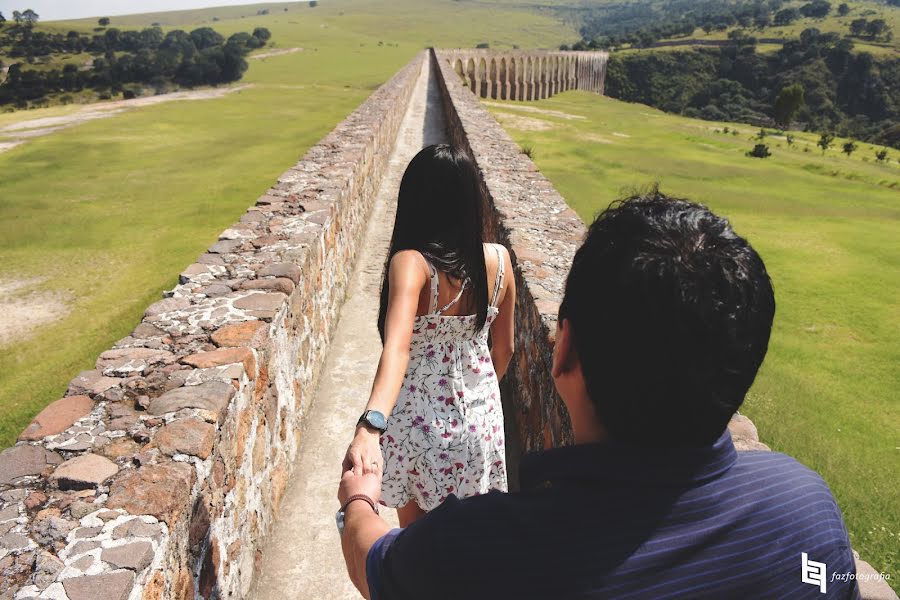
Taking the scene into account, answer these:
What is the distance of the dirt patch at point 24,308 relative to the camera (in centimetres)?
618

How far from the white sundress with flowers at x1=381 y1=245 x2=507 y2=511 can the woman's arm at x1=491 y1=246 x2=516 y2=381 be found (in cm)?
18

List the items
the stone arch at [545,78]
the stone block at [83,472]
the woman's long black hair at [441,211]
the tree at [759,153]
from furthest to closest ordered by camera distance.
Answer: the stone arch at [545,78] < the tree at [759,153] < the woman's long black hair at [441,211] < the stone block at [83,472]

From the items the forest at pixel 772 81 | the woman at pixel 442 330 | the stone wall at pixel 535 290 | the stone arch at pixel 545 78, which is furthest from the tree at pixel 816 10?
the woman at pixel 442 330

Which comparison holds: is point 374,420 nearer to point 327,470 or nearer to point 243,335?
point 243,335

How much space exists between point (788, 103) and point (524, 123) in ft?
163

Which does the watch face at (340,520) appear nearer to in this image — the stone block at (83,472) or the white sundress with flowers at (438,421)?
the white sundress with flowers at (438,421)

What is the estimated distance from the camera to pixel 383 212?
8406 mm

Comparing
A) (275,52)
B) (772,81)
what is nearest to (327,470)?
(275,52)

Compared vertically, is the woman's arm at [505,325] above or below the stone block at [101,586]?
above

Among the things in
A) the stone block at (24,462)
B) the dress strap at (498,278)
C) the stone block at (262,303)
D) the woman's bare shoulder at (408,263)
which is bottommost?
the stone block at (24,462)

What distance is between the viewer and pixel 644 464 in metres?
0.93

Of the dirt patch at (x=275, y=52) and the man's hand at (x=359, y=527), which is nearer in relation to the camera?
the man's hand at (x=359, y=527)

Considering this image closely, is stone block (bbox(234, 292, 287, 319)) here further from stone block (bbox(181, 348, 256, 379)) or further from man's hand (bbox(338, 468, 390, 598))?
man's hand (bbox(338, 468, 390, 598))

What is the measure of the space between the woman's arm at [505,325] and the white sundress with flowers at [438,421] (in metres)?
0.18
